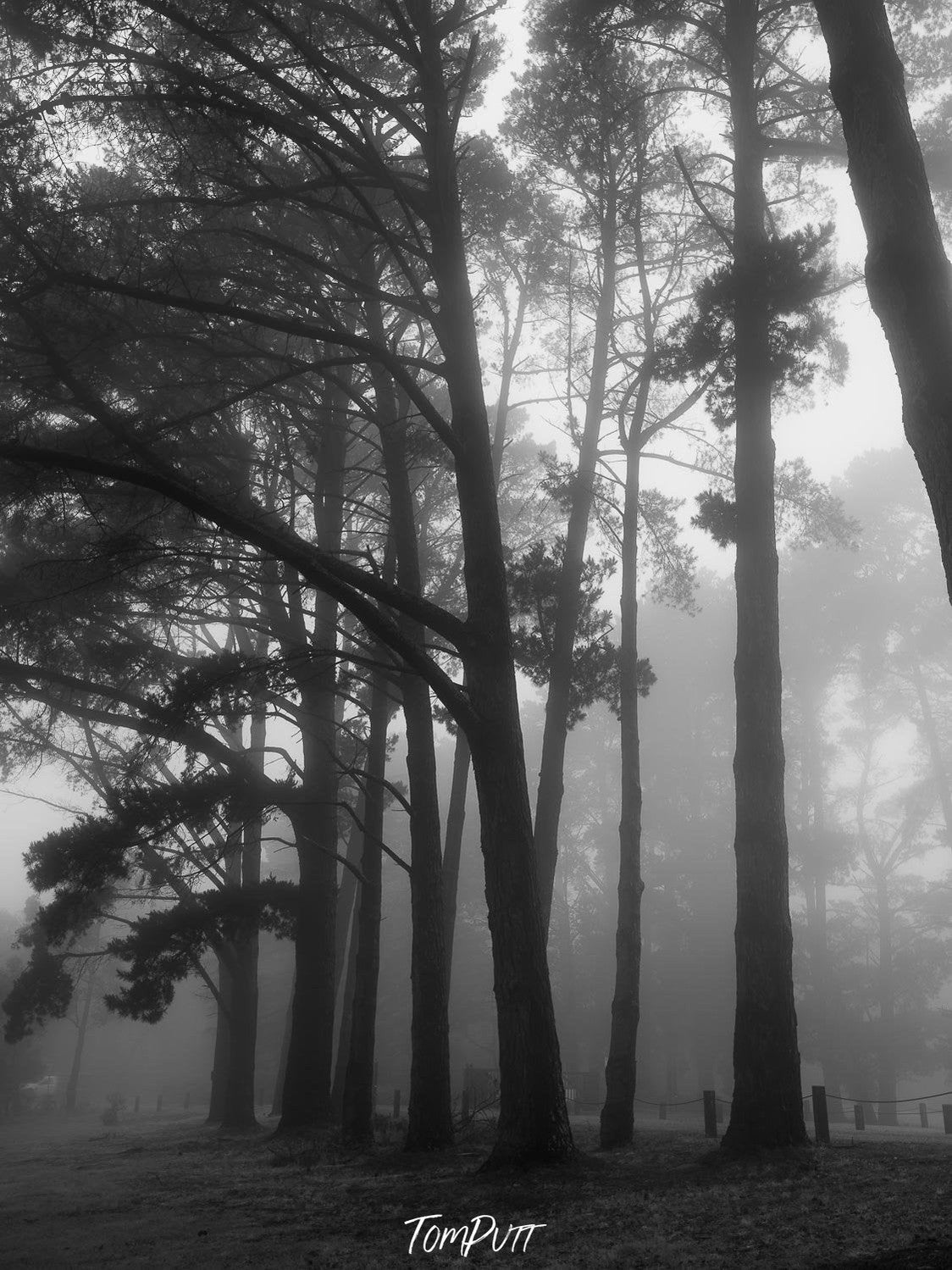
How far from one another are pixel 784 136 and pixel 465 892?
30275 millimetres

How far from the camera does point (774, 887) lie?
7914 millimetres

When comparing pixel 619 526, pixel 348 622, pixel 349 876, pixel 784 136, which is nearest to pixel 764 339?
pixel 784 136

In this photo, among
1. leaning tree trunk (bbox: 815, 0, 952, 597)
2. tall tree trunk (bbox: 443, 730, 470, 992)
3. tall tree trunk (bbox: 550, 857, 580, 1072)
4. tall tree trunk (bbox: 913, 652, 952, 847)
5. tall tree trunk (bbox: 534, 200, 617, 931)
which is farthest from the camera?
tall tree trunk (bbox: 550, 857, 580, 1072)

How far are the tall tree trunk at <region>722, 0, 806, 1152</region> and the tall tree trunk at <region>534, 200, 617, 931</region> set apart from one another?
8.92 ft

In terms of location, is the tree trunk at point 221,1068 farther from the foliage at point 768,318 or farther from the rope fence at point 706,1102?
the foliage at point 768,318

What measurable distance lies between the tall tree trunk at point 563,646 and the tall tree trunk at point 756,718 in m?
2.72

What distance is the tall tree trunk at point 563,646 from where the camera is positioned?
11.1 meters

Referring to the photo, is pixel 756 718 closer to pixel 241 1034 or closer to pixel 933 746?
pixel 241 1034

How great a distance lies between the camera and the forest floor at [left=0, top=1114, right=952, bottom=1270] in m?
4.43

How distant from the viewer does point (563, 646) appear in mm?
11273

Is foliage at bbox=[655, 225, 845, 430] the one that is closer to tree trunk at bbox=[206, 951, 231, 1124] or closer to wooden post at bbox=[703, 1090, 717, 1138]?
wooden post at bbox=[703, 1090, 717, 1138]

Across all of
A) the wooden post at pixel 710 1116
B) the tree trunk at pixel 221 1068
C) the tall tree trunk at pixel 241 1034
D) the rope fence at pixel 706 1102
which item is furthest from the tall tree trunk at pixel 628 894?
the tree trunk at pixel 221 1068

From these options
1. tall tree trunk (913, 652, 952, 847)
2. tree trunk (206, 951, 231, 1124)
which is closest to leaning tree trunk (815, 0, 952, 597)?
tree trunk (206, 951, 231, 1124)

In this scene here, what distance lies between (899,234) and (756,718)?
15.2 ft
